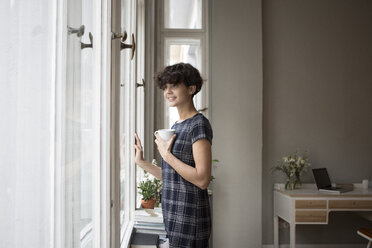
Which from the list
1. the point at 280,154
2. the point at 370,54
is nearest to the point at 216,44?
the point at 280,154

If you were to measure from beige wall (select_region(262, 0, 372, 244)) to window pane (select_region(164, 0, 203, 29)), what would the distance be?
0.74 m

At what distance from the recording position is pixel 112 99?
110 centimetres

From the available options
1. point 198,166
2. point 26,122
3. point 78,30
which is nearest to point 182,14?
point 198,166

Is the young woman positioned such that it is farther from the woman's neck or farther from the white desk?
the white desk

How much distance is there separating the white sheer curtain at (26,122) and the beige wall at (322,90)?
2.98m

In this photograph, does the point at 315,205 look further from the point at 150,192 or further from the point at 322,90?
the point at 150,192

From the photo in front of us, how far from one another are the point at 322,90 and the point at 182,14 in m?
1.77

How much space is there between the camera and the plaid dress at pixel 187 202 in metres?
1.27

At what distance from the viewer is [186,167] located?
1.24 metres

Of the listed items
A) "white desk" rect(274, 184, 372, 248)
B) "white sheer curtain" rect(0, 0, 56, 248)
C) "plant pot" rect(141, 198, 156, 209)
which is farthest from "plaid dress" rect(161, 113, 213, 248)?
"white desk" rect(274, 184, 372, 248)

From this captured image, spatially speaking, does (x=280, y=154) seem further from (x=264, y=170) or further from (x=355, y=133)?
(x=355, y=133)

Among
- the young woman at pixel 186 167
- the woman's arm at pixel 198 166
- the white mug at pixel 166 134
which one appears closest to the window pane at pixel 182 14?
the young woman at pixel 186 167

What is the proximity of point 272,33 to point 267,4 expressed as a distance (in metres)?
0.32

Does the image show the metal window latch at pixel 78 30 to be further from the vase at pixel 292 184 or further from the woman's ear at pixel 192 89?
the vase at pixel 292 184
